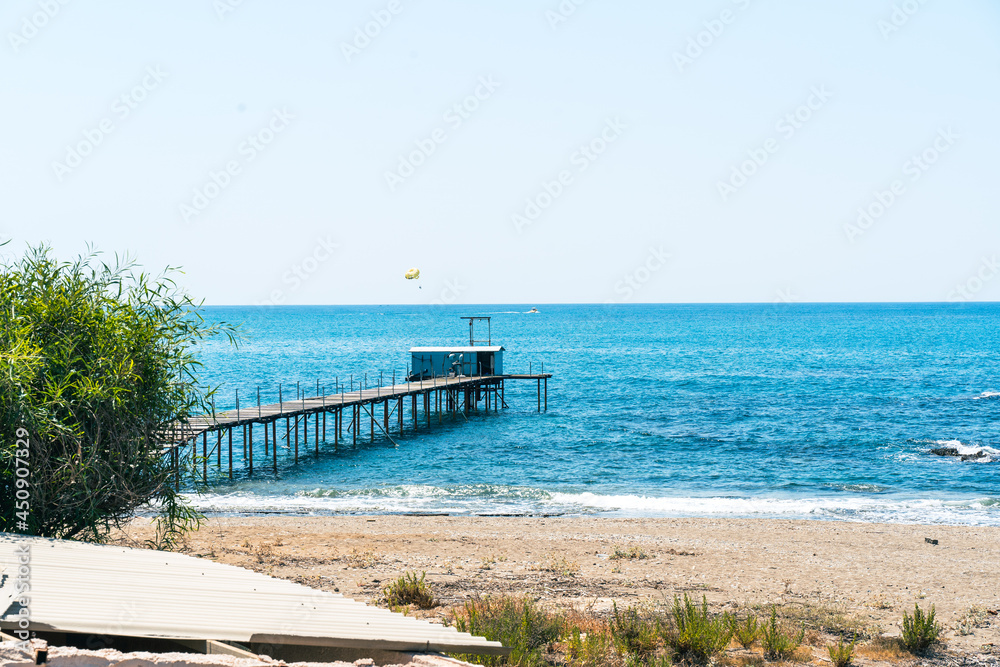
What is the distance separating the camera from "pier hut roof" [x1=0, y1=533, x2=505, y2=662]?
18.4 feet

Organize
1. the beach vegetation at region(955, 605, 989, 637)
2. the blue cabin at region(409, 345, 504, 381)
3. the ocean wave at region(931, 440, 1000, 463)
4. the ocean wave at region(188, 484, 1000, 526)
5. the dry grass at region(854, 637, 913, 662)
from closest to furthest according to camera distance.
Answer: the dry grass at region(854, 637, 913, 662) < the beach vegetation at region(955, 605, 989, 637) < the ocean wave at region(188, 484, 1000, 526) < the ocean wave at region(931, 440, 1000, 463) < the blue cabin at region(409, 345, 504, 381)

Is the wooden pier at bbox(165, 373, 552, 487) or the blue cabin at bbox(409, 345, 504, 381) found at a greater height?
the blue cabin at bbox(409, 345, 504, 381)

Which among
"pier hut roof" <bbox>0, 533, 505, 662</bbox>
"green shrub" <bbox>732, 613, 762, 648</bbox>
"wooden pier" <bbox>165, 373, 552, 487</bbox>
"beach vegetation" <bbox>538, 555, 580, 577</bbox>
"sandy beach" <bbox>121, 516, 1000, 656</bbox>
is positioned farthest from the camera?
"wooden pier" <bbox>165, 373, 552, 487</bbox>

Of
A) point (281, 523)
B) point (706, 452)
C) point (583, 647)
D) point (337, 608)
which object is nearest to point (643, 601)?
point (583, 647)

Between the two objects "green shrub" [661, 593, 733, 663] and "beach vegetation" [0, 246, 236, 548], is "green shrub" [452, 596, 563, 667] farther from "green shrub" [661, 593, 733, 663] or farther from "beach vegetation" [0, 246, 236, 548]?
"beach vegetation" [0, 246, 236, 548]

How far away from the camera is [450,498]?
2570cm

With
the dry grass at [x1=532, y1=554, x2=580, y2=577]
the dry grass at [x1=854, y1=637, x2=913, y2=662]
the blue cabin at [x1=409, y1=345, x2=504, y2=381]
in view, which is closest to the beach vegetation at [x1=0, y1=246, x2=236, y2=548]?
the dry grass at [x1=532, y1=554, x2=580, y2=577]

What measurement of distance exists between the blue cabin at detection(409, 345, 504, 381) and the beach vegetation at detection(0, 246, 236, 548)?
3693 cm

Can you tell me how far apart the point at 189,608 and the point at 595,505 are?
19513 millimetres

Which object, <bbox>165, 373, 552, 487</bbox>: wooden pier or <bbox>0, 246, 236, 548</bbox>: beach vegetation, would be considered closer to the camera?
<bbox>0, 246, 236, 548</bbox>: beach vegetation

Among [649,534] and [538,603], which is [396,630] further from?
[649,534]

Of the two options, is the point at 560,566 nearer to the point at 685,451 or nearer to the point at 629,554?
the point at 629,554

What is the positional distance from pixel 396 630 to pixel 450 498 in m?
20.1

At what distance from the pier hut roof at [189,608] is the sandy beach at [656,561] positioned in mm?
5898
